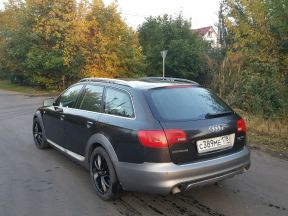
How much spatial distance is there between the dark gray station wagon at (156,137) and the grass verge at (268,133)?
2832 millimetres

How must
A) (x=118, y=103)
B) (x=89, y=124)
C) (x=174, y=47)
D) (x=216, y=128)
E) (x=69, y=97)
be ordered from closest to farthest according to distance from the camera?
(x=216, y=128) → (x=118, y=103) → (x=89, y=124) → (x=69, y=97) → (x=174, y=47)

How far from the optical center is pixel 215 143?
4.30m

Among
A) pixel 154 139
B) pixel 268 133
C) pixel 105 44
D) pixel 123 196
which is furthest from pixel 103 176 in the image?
pixel 105 44

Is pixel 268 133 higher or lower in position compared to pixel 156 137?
lower

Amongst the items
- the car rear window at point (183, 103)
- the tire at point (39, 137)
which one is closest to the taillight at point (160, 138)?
the car rear window at point (183, 103)

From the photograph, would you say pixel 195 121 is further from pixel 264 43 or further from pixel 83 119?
pixel 264 43

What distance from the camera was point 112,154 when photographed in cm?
436

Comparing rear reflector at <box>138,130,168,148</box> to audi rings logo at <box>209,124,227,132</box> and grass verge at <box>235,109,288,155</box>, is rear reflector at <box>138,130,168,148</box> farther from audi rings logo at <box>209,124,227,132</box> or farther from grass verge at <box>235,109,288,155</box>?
grass verge at <box>235,109,288,155</box>

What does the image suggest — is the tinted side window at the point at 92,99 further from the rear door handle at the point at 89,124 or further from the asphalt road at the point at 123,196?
the asphalt road at the point at 123,196

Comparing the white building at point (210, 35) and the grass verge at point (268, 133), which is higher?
the white building at point (210, 35)

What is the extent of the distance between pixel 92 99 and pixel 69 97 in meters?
0.90

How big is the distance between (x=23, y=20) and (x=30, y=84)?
518 centimetres

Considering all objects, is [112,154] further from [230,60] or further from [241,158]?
[230,60]

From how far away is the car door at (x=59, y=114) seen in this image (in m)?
5.85
